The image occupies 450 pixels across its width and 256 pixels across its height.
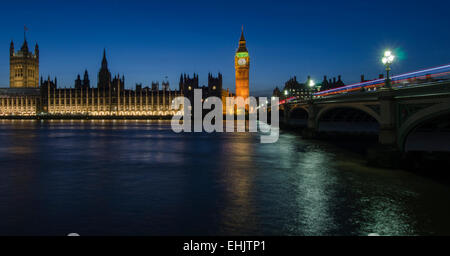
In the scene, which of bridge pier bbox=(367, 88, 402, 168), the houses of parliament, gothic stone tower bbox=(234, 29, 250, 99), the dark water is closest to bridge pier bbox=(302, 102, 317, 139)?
the dark water

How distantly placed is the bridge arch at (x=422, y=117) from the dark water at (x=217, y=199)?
234 centimetres

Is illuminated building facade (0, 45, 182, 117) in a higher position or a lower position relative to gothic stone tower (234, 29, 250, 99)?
lower

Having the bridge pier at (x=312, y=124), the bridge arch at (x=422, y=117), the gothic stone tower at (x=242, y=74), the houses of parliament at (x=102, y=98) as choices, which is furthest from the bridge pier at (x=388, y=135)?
the gothic stone tower at (x=242, y=74)

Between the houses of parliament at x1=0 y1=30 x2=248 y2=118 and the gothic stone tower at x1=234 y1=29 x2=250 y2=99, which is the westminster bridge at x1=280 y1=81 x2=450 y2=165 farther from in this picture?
the gothic stone tower at x1=234 y1=29 x2=250 y2=99

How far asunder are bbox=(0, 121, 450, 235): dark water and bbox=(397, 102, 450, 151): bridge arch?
234cm

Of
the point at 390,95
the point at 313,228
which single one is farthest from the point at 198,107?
the point at 313,228

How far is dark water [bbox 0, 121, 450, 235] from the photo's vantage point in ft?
33.0

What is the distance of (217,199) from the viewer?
13.5 m

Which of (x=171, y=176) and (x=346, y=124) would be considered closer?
(x=171, y=176)

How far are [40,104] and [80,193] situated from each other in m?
170

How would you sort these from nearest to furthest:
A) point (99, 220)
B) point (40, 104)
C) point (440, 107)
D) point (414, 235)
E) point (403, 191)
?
point (414, 235), point (99, 220), point (403, 191), point (440, 107), point (40, 104)

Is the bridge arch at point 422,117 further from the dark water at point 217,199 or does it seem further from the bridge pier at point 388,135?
the dark water at point 217,199

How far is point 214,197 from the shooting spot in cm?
1381
